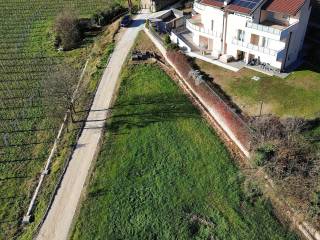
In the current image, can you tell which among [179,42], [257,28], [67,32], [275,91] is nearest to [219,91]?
[275,91]

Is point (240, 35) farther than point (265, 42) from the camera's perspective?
Yes

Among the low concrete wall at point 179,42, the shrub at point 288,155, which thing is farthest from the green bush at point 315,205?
the low concrete wall at point 179,42

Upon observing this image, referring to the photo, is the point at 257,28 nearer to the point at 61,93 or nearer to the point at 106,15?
the point at 61,93

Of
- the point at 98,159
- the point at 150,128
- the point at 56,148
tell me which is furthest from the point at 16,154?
the point at 150,128

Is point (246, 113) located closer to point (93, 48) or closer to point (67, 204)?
point (67, 204)

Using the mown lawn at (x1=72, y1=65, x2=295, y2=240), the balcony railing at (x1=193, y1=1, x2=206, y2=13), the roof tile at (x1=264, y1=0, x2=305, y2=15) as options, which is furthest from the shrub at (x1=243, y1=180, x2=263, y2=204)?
the balcony railing at (x1=193, y1=1, x2=206, y2=13)

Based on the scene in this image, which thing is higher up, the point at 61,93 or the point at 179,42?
the point at 179,42

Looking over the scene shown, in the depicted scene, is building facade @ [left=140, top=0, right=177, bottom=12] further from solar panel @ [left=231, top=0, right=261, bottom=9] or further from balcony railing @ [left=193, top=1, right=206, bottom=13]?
solar panel @ [left=231, top=0, right=261, bottom=9]
